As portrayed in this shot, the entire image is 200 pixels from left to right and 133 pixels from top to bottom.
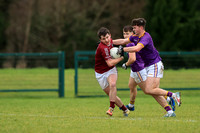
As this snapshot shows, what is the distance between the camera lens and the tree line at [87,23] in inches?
1597

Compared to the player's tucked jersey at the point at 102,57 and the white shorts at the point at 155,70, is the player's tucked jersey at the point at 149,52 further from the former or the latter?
the player's tucked jersey at the point at 102,57

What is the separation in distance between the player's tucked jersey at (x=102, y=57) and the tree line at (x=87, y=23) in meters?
30.1

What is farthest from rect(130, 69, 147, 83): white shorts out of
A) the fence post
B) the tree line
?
the tree line

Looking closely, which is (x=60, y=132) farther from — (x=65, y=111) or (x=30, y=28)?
(x=30, y=28)

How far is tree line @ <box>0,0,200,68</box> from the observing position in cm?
4056

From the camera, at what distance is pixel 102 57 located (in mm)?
9508

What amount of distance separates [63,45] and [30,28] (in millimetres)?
5060

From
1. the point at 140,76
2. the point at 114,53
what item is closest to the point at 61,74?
the point at 140,76

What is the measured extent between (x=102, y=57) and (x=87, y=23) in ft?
110

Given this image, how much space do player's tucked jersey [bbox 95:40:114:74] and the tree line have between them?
3008 cm

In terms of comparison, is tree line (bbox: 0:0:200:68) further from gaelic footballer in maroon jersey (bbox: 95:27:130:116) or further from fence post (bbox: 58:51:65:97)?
gaelic footballer in maroon jersey (bbox: 95:27:130:116)

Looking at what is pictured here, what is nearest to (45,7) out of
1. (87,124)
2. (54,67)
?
(54,67)

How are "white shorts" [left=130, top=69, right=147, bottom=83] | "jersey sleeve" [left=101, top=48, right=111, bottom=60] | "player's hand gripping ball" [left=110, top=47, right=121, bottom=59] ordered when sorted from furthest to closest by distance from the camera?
"white shorts" [left=130, top=69, right=147, bottom=83] → "jersey sleeve" [left=101, top=48, right=111, bottom=60] → "player's hand gripping ball" [left=110, top=47, right=121, bottom=59]

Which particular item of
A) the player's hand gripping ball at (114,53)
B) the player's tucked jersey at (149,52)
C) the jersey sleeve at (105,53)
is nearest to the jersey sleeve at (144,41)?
the player's tucked jersey at (149,52)
